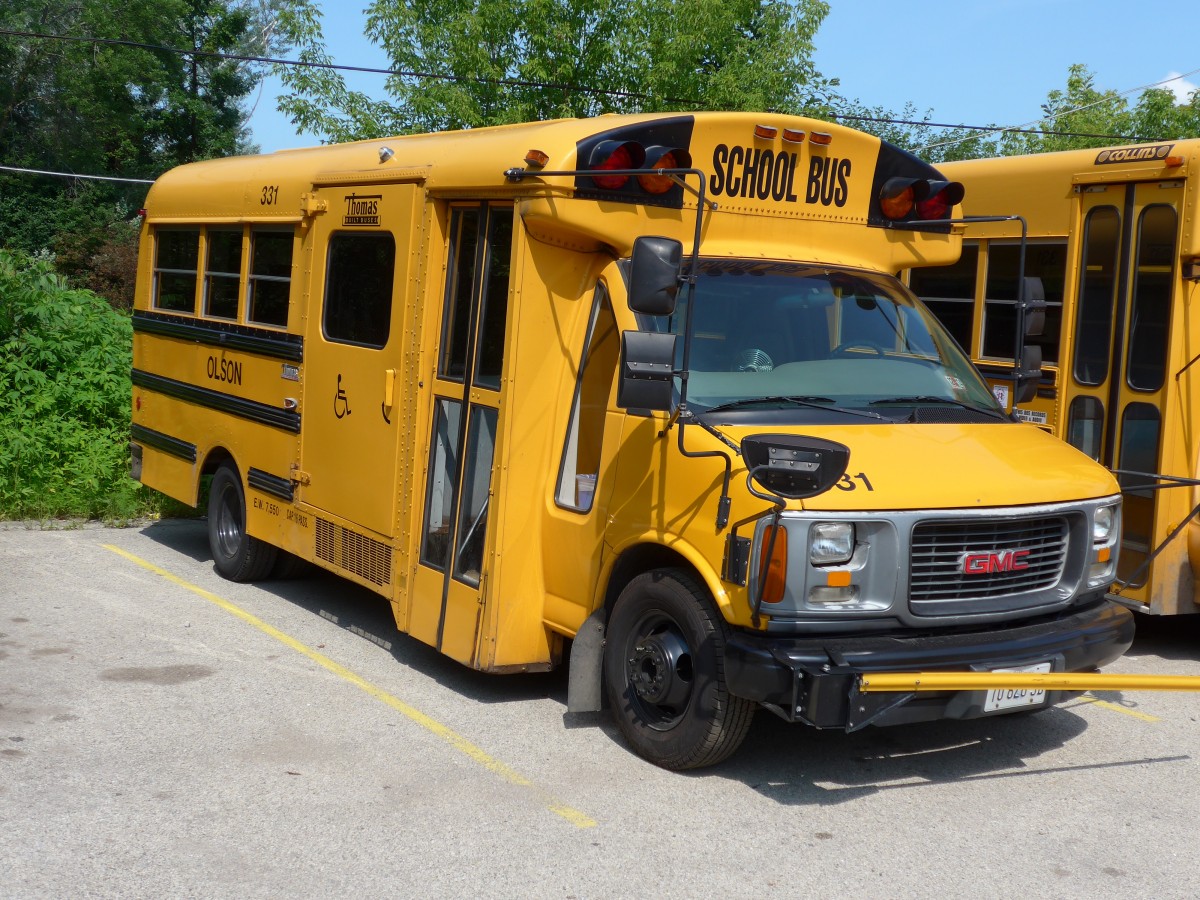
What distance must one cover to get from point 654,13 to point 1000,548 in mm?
14773

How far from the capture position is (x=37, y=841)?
182 inches

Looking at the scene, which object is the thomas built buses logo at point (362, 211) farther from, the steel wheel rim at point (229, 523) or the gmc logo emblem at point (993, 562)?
the gmc logo emblem at point (993, 562)

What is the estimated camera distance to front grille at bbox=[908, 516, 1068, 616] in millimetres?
5055

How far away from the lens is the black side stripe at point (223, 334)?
7973mm

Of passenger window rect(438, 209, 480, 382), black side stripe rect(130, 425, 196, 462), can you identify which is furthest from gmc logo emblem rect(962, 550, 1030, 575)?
black side stripe rect(130, 425, 196, 462)

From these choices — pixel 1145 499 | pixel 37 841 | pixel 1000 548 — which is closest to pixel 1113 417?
pixel 1145 499

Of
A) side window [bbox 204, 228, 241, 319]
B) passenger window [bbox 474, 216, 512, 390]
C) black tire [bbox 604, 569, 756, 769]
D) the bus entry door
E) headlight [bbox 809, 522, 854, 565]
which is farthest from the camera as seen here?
side window [bbox 204, 228, 241, 319]

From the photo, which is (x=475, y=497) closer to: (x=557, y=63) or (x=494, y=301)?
(x=494, y=301)

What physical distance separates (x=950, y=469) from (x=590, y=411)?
1.68 metres

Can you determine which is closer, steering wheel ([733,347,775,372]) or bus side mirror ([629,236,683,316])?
bus side mirror ([629,236,683,316])

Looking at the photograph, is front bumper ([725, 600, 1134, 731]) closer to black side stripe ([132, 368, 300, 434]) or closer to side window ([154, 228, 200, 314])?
black side stripe ([132, 368, 300, 434])

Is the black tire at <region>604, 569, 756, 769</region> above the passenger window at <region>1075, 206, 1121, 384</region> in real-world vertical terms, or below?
below

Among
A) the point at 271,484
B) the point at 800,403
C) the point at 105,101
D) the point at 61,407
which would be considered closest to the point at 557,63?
the point at 61,407

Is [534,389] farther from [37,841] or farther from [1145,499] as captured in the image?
[1145,499]
